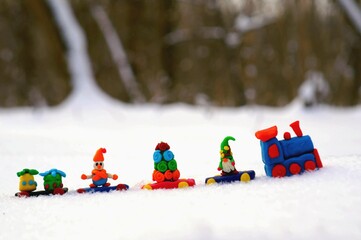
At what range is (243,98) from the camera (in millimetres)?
10555

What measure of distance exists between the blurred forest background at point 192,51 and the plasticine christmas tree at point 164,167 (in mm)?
3909

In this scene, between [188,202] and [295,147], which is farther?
[295,147]

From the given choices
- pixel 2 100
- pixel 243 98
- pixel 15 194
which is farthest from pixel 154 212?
pixel 2 100

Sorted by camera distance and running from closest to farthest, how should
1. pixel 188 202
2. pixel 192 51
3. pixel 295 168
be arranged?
pixel 188 202 < pixel 295 168 < pixel 192 51

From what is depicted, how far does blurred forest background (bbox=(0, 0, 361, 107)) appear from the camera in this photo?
775cm

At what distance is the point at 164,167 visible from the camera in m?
2.29

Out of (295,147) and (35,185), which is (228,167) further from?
(35,185)

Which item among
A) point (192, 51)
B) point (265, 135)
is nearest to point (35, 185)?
point (265, 135)

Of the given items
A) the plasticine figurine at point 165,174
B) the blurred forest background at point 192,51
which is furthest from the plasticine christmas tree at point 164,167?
the blurred forest background at point 192,51

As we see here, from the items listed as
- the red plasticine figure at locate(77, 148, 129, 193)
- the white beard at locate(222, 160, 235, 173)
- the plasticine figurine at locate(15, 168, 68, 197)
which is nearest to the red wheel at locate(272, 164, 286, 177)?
the white beard at locate(222, 160, 235, 173)

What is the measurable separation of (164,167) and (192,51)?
13.3 meters

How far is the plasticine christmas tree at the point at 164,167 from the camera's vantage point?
2275mm

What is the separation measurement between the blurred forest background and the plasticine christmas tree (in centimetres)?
391

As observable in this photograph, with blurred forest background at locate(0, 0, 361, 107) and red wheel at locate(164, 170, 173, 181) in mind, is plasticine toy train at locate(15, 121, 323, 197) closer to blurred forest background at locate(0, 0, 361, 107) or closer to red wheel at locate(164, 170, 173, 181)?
red wheel at locate(164, 170, 173, 181)
